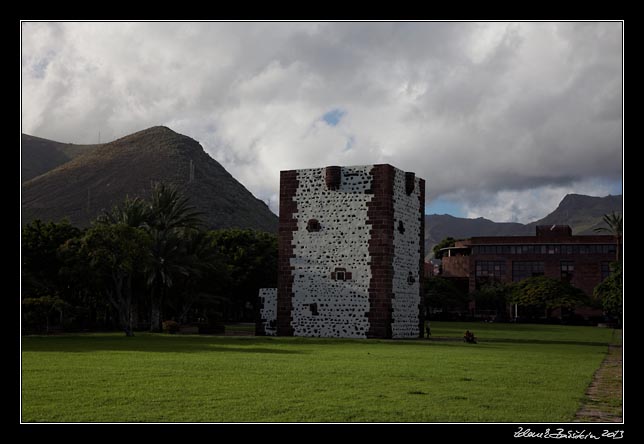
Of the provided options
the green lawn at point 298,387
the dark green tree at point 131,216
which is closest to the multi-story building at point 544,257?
the dark green tree at point 131,216

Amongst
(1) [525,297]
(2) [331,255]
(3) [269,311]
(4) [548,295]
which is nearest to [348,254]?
(2) [331,255]

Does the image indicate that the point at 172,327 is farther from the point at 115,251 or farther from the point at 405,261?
the point at 405,261

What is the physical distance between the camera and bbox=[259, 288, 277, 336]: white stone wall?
3691 cm

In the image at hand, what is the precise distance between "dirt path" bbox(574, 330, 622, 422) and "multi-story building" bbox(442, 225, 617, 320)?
254ft

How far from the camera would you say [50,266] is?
40875 mm

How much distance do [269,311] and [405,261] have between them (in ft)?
22.4

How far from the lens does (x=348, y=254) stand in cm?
3494

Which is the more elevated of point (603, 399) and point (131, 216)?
point (131, 216)

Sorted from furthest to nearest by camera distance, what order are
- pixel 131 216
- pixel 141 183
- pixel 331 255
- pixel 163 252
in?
pixel 141 183 → pixel 131 216 → pixel 163 252 → pixel 331 255

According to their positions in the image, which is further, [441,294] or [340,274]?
[441,294]

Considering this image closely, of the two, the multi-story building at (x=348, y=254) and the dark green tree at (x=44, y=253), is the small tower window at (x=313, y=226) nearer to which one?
the multi-story building at (x=348, y=254)

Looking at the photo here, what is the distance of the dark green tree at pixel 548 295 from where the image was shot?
2667 inches

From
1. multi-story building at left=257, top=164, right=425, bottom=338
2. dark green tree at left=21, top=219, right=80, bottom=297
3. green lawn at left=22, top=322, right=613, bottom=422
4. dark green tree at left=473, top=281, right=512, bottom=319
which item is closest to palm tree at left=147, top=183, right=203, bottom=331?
dark green tree at left=21, top=219, right=80, bottom=297

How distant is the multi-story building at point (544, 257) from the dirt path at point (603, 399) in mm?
77358
